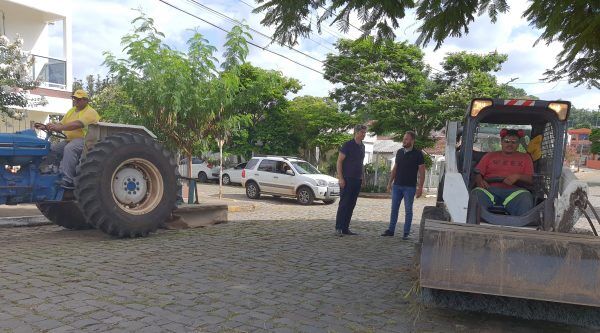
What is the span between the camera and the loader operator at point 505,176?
16.6 feet

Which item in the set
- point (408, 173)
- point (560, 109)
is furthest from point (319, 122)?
point (560, 109)

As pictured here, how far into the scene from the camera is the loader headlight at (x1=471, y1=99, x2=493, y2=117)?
5105mm

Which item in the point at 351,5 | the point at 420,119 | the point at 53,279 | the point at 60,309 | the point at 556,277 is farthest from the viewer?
the point at 420,119

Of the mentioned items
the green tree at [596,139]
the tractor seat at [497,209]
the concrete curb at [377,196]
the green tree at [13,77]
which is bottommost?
the concrete curb at [377,196]

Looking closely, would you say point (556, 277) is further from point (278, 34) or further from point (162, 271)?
point (162, 271)

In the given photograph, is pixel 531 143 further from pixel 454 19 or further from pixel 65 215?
pixel 65 215

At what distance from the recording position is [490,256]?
11.6 feet

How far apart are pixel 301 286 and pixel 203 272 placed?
3.71 feet

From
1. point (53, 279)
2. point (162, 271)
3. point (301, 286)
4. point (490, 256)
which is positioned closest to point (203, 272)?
point (162, 271)

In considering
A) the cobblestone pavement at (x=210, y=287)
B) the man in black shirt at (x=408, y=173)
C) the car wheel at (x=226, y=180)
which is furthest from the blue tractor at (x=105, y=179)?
the car wheel at (x=226, y=180)

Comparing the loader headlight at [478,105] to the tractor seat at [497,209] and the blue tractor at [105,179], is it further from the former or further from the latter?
the blue tractor at [105,179]

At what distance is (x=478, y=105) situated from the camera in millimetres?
5176

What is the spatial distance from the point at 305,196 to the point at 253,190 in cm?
241

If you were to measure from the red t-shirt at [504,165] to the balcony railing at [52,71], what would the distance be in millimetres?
15942
